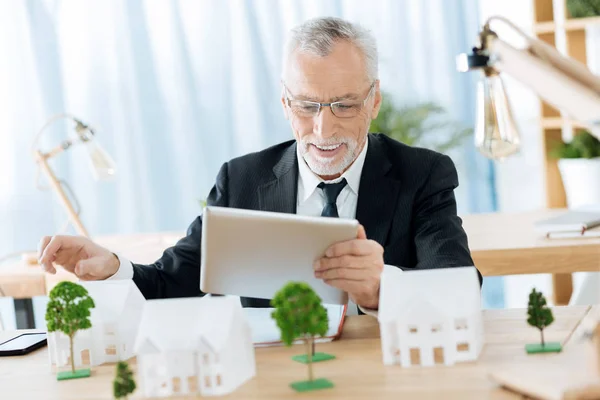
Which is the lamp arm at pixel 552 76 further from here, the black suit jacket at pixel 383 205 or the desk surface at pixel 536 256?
the desk surface at pixel 536 256

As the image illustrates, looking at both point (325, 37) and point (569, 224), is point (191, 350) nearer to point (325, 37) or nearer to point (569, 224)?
point (325, 37)

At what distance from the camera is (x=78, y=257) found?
6.72ft

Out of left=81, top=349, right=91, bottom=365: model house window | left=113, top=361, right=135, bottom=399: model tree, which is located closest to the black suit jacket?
left=81, top=349, right=91, bottom=365: model house window

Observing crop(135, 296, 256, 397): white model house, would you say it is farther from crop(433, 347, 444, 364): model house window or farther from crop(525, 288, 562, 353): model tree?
crop(525, 288, 562, 353): model tree

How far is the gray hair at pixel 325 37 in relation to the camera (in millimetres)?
2211

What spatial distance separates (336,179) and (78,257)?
711 millimetres

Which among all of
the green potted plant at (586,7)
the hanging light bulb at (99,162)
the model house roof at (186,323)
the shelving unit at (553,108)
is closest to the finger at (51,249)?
the model house roof at (186,323)

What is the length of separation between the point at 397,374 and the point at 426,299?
136 mm

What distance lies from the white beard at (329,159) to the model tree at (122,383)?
40.8 inches

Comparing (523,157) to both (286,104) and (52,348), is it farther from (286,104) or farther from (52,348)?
(52,348)

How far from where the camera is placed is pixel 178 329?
1458mm

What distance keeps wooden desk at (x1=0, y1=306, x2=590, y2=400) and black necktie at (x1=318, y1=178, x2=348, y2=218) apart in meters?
0.50

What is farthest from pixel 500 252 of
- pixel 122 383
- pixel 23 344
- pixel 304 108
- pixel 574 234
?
pixel 122 383

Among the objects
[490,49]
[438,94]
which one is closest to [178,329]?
[490,49]
